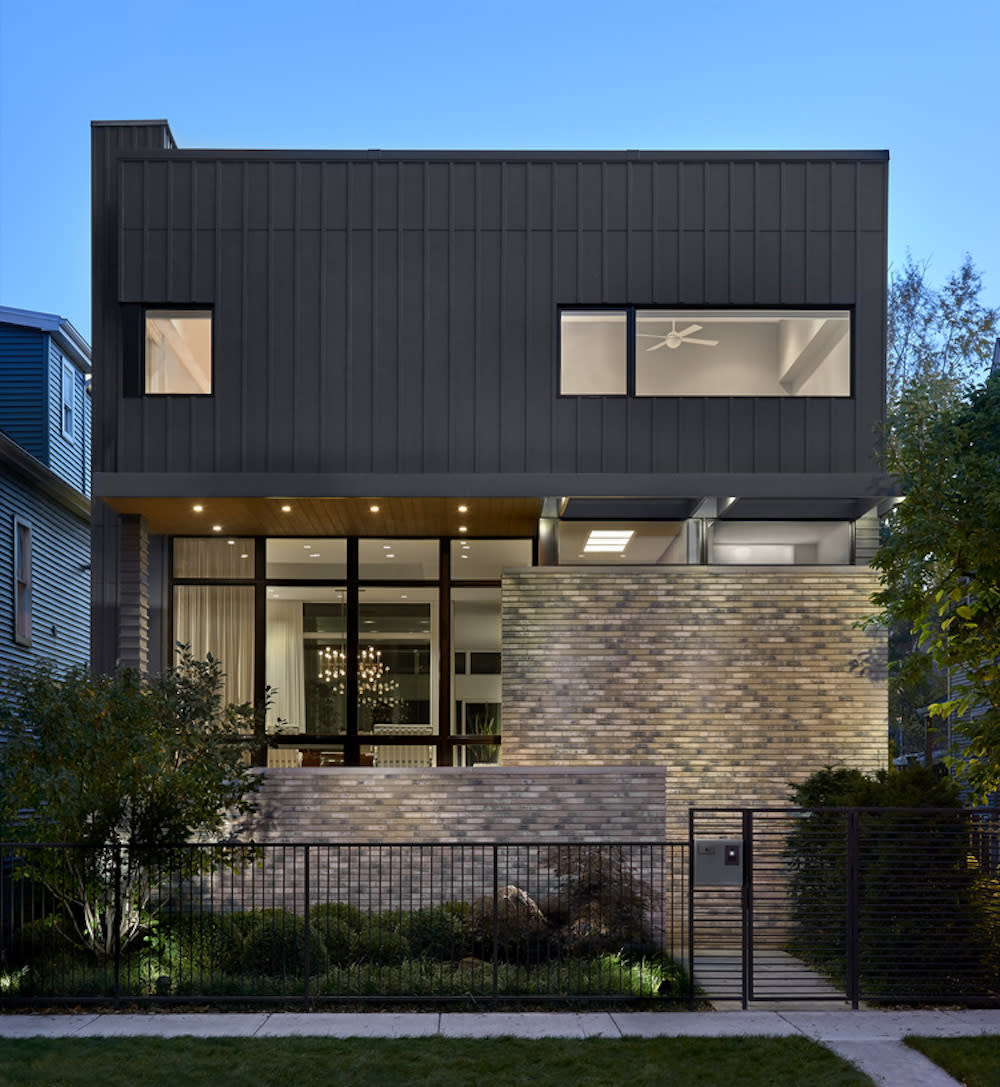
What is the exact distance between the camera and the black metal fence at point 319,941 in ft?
39.8

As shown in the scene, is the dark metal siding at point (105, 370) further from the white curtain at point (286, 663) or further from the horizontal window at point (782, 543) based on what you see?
the horizontal window at point (782, 543)

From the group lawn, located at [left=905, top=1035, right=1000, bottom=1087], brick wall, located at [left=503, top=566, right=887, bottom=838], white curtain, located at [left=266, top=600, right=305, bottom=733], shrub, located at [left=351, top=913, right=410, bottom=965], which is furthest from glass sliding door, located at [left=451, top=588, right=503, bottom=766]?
lawn, located at [left=905, top=1035, right=1000, bottom=1087]

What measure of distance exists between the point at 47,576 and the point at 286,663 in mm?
7140

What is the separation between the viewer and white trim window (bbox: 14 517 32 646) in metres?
22.0

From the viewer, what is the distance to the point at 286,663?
752 inches

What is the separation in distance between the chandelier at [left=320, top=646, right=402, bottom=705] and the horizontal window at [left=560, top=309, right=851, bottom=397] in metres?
5.12

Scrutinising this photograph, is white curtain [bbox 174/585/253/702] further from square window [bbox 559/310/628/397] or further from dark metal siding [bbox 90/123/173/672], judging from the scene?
square window [bbox 559/310/628/397]

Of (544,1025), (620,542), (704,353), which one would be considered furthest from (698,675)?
(544,1025)

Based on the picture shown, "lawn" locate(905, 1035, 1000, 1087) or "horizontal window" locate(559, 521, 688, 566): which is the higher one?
"horizontal window" locate(559, 521, 688, 566)

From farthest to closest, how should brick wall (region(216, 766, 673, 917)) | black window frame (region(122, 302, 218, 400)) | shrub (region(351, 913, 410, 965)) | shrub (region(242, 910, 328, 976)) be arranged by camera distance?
black window frame (region(122, 302, 218, 400)), brick wall (region(216, 766, 673, 917)), shrub (region(351, 913, 410, 965)), shrub (region(242, 910, 328, 976))

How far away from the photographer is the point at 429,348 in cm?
1752

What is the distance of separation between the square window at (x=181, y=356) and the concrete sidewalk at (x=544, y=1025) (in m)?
8.75

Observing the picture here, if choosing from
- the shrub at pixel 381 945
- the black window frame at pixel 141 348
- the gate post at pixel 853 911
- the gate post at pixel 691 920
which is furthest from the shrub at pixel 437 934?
the black window frame at pixel 141 348

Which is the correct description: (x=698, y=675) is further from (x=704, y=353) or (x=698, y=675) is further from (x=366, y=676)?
(x=366, y=676)
